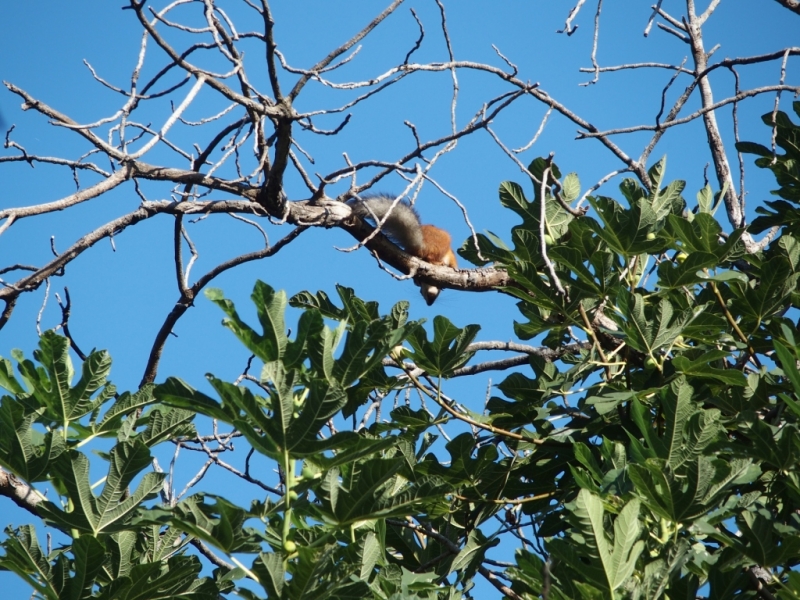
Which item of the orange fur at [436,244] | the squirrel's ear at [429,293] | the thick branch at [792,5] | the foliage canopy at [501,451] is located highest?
the orange fur at [436,244]

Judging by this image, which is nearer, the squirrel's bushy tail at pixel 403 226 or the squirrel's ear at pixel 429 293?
the squirrel's bushy tail at pixel 403 226

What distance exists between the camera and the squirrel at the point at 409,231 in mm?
3630

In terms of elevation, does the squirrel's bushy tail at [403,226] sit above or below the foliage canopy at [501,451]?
above

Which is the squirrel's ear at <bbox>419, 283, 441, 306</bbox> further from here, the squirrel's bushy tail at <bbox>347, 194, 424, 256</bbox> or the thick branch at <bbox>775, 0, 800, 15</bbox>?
the thick branch at <bbox>775, 0, 800, 15</bbox>

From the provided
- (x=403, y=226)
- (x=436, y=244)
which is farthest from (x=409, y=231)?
(x=436, y=244)

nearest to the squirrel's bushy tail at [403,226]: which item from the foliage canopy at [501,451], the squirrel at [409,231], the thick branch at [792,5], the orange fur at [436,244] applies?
the squirrel at [409,231]

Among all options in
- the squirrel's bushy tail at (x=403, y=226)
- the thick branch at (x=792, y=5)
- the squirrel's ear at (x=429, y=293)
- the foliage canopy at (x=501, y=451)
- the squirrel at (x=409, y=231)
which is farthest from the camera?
the squirrel's ear at (x=429, y=293)

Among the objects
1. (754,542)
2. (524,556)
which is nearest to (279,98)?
(524,556)

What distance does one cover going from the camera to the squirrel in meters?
3.63

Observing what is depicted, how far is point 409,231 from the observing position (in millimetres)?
4176

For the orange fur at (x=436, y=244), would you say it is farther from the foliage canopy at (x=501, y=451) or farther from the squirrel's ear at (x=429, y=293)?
the foliage canopy at (x=501, y=451)

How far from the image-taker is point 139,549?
82.6 inches

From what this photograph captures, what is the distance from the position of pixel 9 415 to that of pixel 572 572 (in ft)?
4.19

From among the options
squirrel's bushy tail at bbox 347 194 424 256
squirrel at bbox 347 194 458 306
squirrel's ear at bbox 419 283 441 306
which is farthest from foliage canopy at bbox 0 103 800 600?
squirrel's ear at bbox 419 283 441 306
